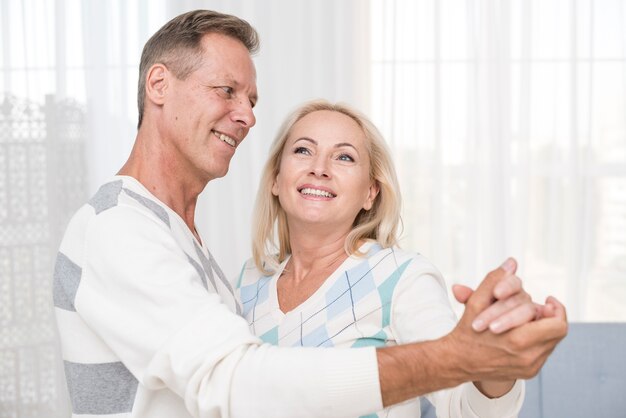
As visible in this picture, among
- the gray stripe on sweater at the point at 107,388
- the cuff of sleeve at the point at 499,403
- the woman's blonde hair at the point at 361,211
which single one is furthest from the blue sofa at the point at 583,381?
the gray stripe on sweater at the point at 107,388

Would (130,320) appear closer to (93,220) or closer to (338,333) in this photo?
(93,220)

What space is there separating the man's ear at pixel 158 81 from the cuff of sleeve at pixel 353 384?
80cm

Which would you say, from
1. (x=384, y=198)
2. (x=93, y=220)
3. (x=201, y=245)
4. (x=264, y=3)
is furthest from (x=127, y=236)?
(x=264, y=3)

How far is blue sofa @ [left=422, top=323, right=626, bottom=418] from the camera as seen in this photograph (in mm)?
2430

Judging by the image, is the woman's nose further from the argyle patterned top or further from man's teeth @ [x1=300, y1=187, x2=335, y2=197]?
the argyle patterned top

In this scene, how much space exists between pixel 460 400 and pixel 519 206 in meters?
2.40

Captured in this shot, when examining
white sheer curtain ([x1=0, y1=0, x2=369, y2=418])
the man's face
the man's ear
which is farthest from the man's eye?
white sheer curtain ([x1=0, y1=0, x2=369, y2=418])

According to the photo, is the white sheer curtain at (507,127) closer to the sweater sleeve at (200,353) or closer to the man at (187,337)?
the man at (187,337)

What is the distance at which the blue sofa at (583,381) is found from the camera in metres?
2.43

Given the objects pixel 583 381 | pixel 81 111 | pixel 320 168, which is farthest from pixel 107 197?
pixel 81 111

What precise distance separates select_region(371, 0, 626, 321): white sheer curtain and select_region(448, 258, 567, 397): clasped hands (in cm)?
257

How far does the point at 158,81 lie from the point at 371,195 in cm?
74

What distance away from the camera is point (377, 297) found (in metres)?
1.73

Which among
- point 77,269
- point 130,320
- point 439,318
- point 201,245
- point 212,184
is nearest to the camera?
point 130,320
